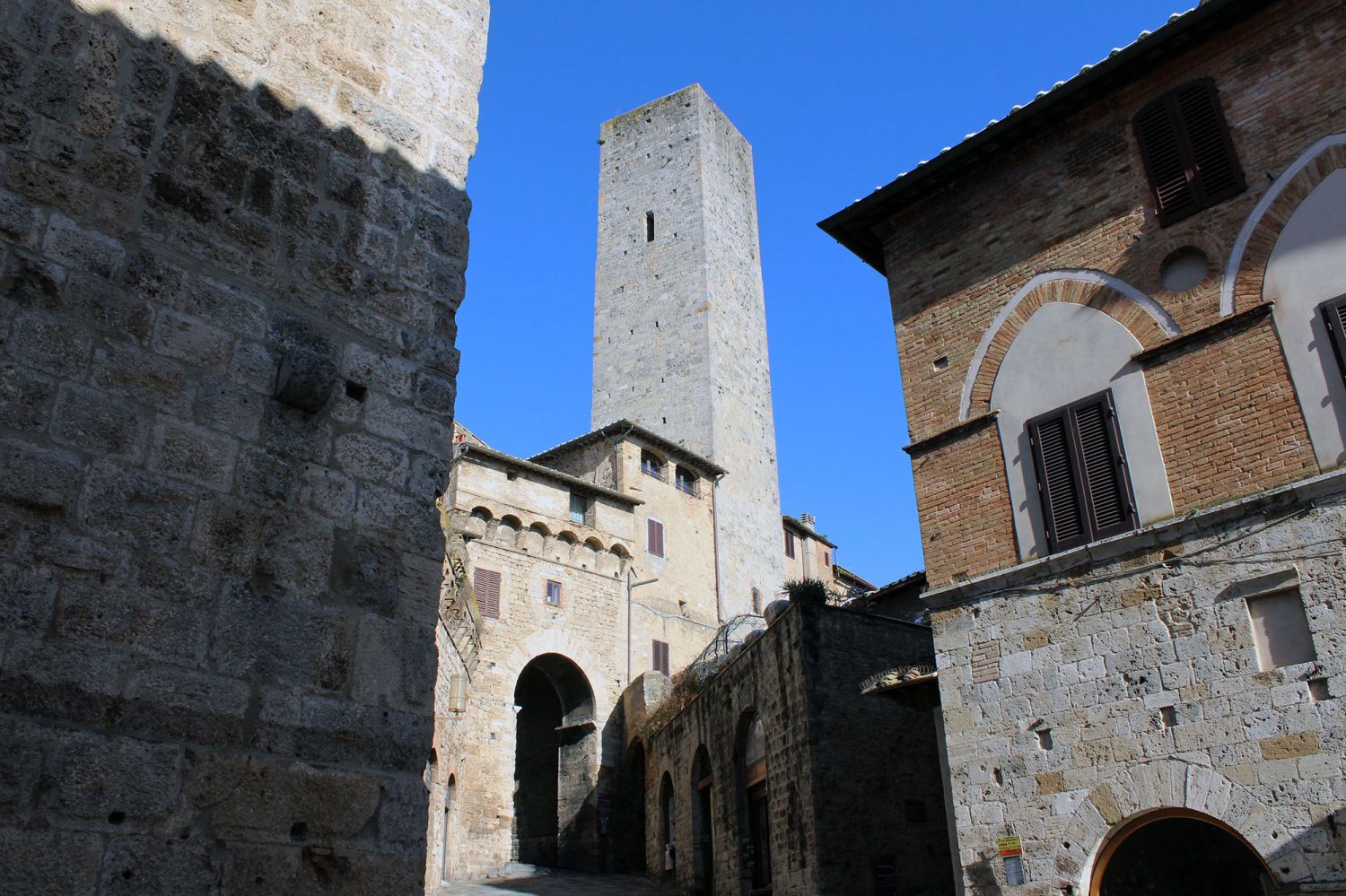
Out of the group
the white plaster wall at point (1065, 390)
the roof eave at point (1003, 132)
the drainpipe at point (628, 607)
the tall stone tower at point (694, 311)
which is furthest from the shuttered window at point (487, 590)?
the white plaster wall at point (1065, 390)

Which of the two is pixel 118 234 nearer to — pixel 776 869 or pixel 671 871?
pixel 776 869

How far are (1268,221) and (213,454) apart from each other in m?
10.5

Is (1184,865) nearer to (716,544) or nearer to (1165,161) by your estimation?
(1165,161)

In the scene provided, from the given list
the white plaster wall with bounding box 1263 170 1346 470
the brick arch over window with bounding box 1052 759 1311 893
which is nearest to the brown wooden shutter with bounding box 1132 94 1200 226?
the white plaster wall with bounding box 1263 170 1346 470

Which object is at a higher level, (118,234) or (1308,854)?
(118,234)

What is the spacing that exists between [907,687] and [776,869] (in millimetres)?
5633

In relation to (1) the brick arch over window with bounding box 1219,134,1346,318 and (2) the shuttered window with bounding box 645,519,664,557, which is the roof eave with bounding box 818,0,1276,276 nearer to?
(1) the brick arch over window with bounding box 1219,134,1346,318

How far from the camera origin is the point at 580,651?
101 feet

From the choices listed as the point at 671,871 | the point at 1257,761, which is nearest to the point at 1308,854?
the point at 1257,761

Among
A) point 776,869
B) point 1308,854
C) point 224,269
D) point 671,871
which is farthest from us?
point 671,871

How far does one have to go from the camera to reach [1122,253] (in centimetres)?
1205

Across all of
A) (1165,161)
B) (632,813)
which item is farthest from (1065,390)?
(632,813)

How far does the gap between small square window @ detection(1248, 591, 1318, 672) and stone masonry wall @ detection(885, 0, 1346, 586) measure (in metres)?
1.06

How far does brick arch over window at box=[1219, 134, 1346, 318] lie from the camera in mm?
10758
